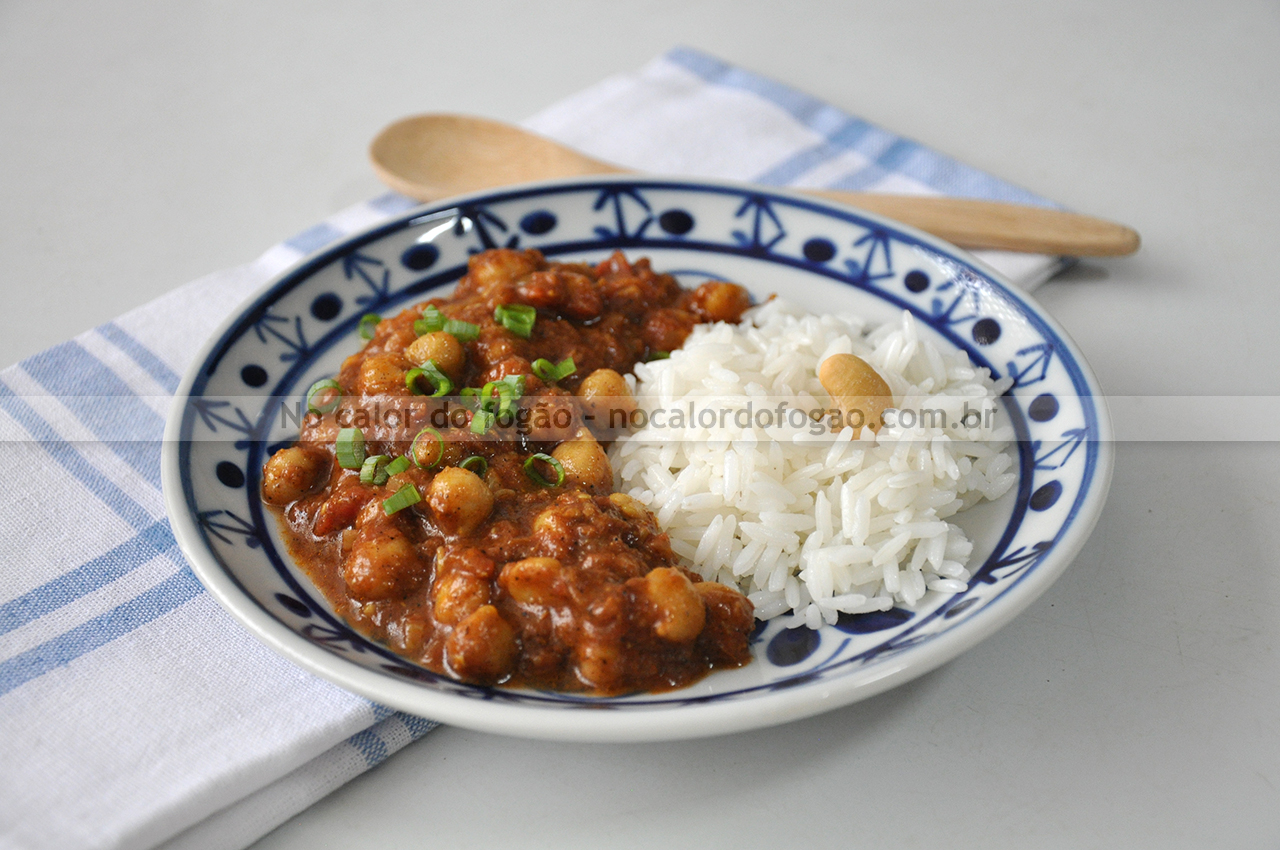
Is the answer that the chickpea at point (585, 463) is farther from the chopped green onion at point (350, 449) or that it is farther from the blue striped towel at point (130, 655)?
the blue striped towel at point (130, 655)

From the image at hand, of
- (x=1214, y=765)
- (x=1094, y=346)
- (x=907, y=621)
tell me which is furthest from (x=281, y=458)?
(x=1094, y=346)

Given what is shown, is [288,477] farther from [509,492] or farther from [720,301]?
[720,301]

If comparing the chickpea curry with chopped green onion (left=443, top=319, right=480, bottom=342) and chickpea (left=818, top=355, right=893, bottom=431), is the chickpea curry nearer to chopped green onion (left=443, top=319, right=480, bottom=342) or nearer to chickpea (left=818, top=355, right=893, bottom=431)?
chopped green onion (left=443, top=319, right=480, bottom=342)

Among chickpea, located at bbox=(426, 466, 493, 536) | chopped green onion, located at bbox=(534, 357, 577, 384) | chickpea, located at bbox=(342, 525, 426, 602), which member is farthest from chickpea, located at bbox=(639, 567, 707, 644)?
chopped green onion, located at bbox=(534, 357, 577, 384)

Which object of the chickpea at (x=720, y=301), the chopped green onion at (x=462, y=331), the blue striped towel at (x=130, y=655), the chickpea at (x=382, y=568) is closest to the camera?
the blue striped towel at (x=130, y=655)

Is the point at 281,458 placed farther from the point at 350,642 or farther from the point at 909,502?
the point at 909,502

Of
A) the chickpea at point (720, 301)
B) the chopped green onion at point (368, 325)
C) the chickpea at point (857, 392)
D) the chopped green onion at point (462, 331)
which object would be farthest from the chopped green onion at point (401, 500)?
the chickpea at point (720, 301)
